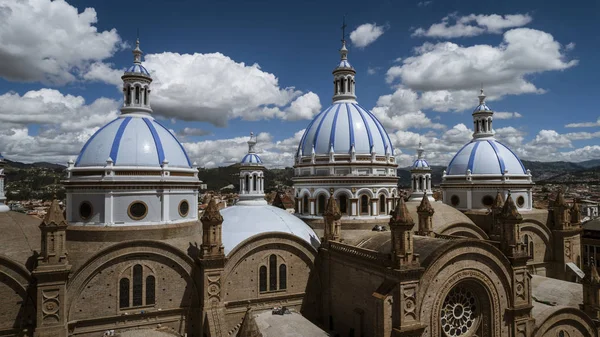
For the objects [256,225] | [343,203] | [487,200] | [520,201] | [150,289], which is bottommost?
[150,289]

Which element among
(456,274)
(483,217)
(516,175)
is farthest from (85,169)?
(516,175)

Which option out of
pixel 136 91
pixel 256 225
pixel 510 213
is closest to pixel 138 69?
pixel 136 91

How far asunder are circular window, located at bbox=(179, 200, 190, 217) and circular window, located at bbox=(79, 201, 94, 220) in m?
5.44

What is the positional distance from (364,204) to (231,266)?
13.1 metres

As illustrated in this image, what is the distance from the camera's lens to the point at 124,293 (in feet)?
80.2

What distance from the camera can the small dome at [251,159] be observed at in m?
34.1

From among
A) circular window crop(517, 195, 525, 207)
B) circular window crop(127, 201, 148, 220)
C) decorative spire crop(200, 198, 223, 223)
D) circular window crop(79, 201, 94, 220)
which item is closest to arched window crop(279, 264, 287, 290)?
decorative spire crop(200, 198, 223, 223)

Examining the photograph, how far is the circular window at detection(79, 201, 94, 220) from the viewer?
84.1 ft

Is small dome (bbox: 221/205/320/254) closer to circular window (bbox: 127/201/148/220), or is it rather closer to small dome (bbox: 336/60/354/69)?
circular window (bbox: 127/201/148/220)

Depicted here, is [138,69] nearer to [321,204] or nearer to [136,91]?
[136,91]

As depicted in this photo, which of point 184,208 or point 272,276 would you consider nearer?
point 184,208

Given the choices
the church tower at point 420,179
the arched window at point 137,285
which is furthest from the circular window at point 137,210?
the church tower at point 420,179

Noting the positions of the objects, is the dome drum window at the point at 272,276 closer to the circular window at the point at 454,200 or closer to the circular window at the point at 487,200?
the circular window at the point at 454,200

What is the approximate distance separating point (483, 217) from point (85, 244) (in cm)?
3522
